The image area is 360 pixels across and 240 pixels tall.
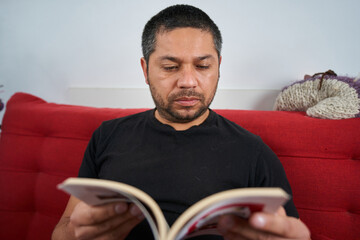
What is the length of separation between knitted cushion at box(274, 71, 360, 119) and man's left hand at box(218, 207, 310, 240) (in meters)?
0.53

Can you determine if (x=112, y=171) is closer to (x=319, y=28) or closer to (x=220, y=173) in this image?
(x=220, y=173)

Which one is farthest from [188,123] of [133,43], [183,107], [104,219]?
[133,43]

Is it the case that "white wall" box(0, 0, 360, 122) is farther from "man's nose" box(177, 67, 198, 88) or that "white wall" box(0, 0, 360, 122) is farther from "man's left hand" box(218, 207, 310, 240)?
"man's left hand" box(218, 207, 310, 240)

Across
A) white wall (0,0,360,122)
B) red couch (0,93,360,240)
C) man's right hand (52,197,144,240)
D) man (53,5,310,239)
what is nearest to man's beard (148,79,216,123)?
man (53,5,310,239)

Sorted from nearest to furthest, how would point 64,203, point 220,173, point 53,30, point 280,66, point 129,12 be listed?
point 220,173 < point 64,203 < point 280,66 < point 129,12 < point 53,30

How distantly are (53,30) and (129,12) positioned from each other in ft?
1.87

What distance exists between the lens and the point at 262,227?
376 millimetres

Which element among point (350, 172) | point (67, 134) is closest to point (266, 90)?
point (350, 172)

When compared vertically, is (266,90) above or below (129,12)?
below

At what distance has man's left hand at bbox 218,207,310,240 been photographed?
0.38 metres

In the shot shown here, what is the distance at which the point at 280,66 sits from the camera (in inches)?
46.6

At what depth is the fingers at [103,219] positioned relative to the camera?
0.45 metres

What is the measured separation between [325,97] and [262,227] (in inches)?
29.1

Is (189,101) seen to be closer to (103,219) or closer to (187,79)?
(187,79)
